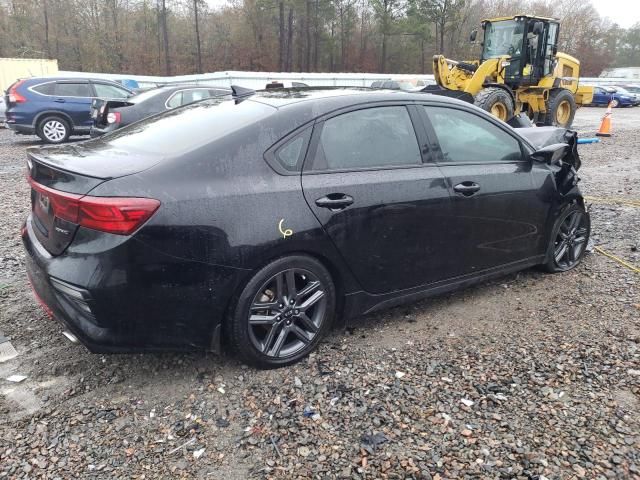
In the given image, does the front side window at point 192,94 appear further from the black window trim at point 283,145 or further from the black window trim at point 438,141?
the black window trim at point 283,145

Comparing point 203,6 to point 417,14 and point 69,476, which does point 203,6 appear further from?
point 69,476

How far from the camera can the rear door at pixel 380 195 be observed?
299 cm

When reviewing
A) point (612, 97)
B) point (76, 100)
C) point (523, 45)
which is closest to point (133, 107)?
point (76, 100)

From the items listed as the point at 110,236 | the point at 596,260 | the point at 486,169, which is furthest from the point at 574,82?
the point at 110,236

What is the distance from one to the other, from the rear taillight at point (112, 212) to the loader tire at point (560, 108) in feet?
46.0

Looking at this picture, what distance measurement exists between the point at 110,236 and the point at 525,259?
3.11m

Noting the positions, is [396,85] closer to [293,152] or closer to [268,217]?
[293,152]

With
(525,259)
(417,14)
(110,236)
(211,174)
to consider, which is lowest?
(525,259)

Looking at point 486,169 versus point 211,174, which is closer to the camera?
point 211,174

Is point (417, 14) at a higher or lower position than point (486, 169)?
higher

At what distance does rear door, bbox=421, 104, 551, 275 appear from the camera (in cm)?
351

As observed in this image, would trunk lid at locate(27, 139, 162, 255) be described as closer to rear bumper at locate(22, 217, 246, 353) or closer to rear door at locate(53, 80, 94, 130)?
rear bumper at locate(22, 217, 246, 353)

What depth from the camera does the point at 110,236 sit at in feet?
7.99

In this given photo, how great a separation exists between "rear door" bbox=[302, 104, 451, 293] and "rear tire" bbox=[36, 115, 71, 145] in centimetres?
1149
